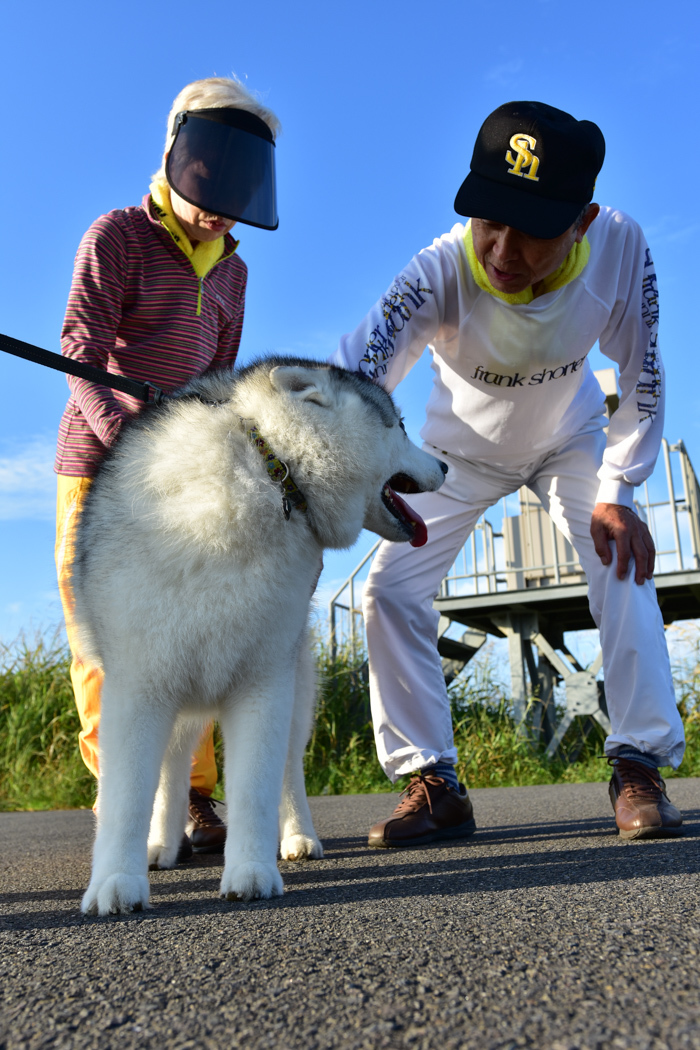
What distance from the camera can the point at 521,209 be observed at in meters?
2.78

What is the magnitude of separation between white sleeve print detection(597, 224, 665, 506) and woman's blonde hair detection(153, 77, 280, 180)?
5.39 feet

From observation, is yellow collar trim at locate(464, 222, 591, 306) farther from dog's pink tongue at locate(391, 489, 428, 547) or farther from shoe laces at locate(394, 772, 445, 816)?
shoe laces at locate(394, 772, 445, 816)

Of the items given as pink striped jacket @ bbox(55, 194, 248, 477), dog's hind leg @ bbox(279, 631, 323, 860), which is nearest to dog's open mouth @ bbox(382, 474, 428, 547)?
dog's hind leg @ bbox(279, 631, 323, 860)

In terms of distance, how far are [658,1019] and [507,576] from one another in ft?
31.4

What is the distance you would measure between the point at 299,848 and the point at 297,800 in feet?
0.53

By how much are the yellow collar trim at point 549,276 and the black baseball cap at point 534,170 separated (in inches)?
9.5

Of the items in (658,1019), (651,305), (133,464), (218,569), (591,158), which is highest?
(591,158)

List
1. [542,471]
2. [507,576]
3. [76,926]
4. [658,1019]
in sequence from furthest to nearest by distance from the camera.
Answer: [507,576], [542,471], [76,926], [658,1019]

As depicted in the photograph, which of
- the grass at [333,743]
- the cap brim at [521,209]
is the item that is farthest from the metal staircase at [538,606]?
the cap brim at [521,209]

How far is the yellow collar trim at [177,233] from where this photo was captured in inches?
121

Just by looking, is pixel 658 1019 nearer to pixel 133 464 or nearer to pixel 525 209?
pixel 133 464

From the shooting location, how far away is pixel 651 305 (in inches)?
129

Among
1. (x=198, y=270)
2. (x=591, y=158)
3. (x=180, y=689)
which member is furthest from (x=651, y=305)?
(x=180, y=689)

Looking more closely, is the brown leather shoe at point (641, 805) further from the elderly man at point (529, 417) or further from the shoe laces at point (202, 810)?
the shoe laces at point (202, 810)
